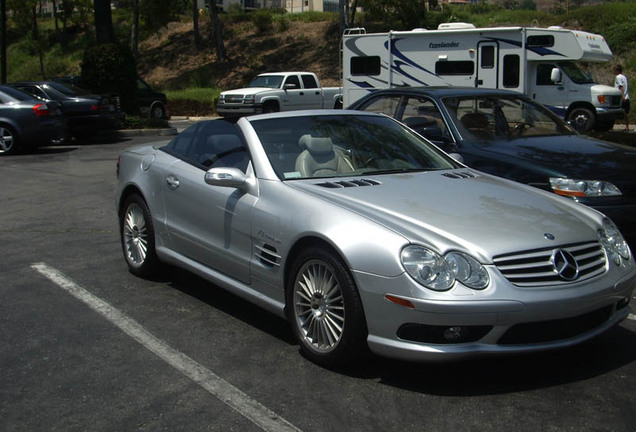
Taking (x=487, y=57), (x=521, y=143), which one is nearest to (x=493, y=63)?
(x=487, y=57)

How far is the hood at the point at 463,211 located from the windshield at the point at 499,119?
281 cm

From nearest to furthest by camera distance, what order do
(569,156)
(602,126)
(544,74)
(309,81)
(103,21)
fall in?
(569,156)
(544,74)
(602,126)
(103,21)
(309,81)

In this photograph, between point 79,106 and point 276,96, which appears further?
point 276,96

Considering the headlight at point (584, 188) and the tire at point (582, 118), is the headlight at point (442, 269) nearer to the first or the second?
the headlight at point (584, 188)

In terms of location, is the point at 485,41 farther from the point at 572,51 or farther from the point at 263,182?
the point at 263,182

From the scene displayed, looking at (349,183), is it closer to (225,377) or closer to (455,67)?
(225,377)

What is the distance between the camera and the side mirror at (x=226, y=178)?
17.3 ft

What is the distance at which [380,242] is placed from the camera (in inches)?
170

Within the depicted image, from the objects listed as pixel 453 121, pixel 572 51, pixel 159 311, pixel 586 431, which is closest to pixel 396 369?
pixel 586 431

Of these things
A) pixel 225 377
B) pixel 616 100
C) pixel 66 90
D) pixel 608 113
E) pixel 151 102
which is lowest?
pixel 151 102

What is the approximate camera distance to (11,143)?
17234 millimetres

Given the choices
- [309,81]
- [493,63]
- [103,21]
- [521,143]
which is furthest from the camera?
[309,81]

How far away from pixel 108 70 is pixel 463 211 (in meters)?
19.6

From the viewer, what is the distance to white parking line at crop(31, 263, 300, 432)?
398 cm
